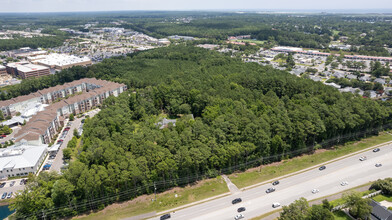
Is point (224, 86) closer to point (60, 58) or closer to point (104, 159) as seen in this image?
point (104, 159)

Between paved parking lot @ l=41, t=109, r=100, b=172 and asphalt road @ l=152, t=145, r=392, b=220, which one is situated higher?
asphalt road @ l=152, t=145, r=392, b=220

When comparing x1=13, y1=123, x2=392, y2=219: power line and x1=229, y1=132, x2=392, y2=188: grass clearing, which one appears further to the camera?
x1=229, y1=132, x2=392, y2=188: grass clearing

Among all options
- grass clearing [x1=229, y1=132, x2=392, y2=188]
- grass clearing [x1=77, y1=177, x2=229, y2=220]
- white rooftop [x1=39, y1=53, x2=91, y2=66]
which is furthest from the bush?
white rooftop [x1=39, y1=53, x2=91, y2=66]

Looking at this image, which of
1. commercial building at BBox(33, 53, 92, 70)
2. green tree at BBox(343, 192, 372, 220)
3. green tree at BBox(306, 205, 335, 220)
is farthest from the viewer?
commercial building at BBox(33, 53, 92, 70)

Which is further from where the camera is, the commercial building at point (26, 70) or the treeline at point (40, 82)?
the commercial building at point (26, 70)

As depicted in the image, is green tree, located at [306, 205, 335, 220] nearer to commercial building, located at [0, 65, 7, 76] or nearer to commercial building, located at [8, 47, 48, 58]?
commercial building, located at [0, 65, 7, 76]

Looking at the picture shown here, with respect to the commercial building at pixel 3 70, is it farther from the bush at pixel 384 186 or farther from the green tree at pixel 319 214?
the bush at pixel 384 186

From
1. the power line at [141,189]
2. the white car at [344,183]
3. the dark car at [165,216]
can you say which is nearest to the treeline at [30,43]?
the power line at [141,189]
